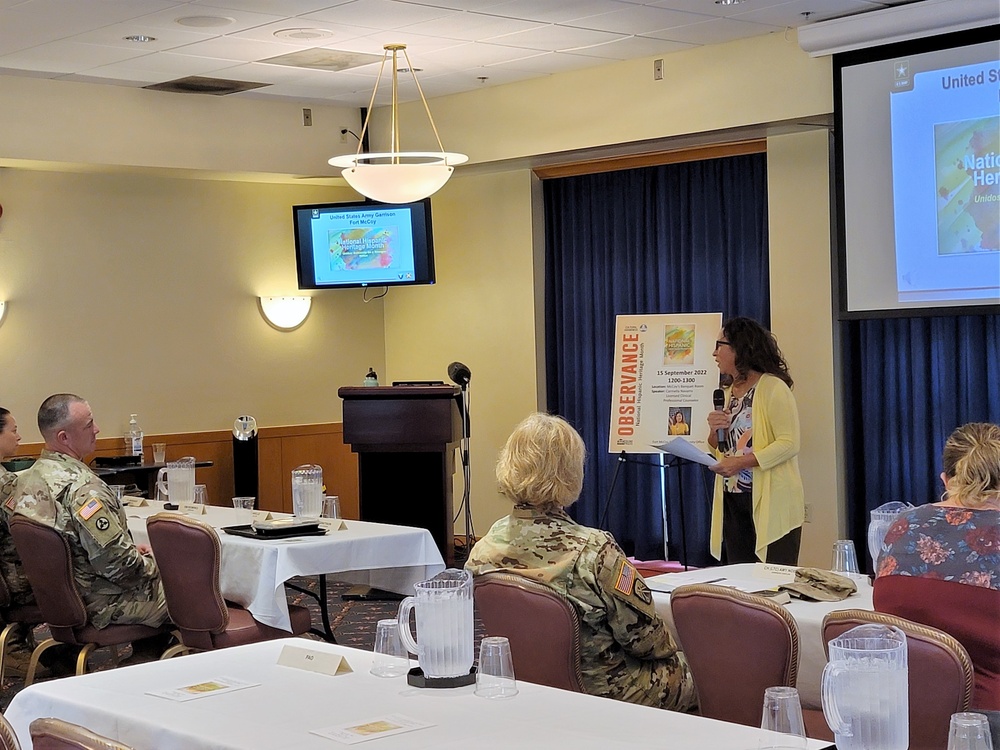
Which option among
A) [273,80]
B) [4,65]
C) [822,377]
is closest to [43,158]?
[4,65]

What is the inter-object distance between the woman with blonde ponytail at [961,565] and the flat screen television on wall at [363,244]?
19.8ft

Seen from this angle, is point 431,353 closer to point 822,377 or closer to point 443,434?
point 443,434

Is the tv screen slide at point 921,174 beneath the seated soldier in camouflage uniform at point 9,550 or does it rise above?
above

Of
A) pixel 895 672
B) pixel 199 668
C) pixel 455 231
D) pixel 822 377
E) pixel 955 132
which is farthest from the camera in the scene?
pixel 455 231

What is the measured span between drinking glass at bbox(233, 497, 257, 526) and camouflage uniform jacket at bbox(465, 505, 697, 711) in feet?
8.25

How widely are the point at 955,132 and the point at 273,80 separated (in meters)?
4.30

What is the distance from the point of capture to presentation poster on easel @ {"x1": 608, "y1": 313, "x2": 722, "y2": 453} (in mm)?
8078

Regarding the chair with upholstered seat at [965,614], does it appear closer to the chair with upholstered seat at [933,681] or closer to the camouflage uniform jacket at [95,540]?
the chair with upholstered seat at [933,681]

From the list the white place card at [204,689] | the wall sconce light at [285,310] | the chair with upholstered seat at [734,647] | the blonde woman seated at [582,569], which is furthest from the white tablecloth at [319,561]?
the wall sconce light at [285,310]

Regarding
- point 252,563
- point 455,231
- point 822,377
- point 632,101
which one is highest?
point 632,101

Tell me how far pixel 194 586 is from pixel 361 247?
475 cm

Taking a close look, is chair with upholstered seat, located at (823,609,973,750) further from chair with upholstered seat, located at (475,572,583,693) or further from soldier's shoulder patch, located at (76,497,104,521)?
soldier's shoulder patch, located at (76,497,104,521)

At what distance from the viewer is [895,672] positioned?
225cm

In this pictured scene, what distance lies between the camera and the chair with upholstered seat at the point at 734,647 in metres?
3.03
